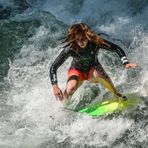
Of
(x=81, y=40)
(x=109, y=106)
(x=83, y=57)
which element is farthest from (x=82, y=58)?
(x=109, y=106)

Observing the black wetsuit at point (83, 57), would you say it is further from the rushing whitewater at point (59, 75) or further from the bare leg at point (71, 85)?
the rushing whitewater at point (59, 75)

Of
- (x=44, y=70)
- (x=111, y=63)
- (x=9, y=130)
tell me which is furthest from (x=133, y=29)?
(x=9, y=130)

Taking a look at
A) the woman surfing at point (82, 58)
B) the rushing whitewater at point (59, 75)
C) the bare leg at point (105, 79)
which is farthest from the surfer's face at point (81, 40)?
the rushing whitewater at point (59, 75)

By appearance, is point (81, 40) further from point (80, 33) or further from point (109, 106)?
point (109, 106)

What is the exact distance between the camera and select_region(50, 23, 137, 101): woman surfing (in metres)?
7.66

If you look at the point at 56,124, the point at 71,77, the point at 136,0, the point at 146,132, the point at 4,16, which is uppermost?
the point at 4,16

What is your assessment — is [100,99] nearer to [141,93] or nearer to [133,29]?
[141,93]

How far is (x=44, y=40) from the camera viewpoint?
11414 millimetres


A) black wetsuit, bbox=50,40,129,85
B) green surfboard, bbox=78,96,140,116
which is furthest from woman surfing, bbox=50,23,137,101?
green surfboard, bbox=78,96,140,116

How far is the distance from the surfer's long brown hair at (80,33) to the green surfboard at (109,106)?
1.10 m

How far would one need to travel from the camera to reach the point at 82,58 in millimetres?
8055

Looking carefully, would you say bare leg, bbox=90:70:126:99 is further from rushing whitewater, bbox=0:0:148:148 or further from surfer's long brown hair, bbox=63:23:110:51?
surfer's long brown hair, bbox=63:23:110:51

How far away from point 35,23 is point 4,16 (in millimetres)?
1080

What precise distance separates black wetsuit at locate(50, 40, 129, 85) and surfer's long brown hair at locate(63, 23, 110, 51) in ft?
0.33
